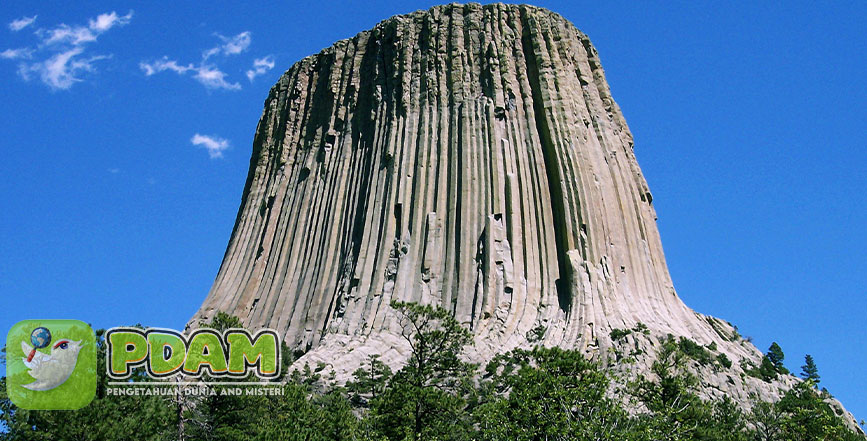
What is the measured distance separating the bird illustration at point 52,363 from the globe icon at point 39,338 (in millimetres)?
148

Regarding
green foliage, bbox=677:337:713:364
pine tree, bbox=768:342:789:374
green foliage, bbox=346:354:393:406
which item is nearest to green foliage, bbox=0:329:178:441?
green foliage, bbox=346:354:393:406

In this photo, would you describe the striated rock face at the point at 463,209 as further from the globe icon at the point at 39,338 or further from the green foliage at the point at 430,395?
the globe icon at the point at 39,338

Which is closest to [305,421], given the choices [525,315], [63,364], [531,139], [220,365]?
[220,365]

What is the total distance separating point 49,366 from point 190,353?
6.18 m

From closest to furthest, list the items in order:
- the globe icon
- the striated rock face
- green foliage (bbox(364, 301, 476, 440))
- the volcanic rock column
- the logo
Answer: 1. the globe icon
2. the logo
3. green foliage (bbox(364, 301, 476, 440))
4. the striated rock face
5. the volcanic rock column

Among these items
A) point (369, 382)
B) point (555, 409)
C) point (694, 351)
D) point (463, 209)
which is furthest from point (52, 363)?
point (694, 351)

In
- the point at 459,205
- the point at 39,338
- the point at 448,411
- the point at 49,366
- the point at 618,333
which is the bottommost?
the point at 448,411

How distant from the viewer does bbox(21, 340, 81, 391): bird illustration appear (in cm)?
2488

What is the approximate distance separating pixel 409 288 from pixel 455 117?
890 cm

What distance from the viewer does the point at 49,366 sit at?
25.4 m

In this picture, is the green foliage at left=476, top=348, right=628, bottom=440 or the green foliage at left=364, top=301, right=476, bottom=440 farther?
the green foliage at left=364, top=301, right=476, bottom=440

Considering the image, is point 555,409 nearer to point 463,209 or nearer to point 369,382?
point 369,382

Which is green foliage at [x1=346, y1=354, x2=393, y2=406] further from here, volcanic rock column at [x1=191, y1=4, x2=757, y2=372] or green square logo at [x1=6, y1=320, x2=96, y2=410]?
green square logo at [x1=6, y1=320, x2=96, y2=410]

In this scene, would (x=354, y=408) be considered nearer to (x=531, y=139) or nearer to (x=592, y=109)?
(x=531, y=139)
